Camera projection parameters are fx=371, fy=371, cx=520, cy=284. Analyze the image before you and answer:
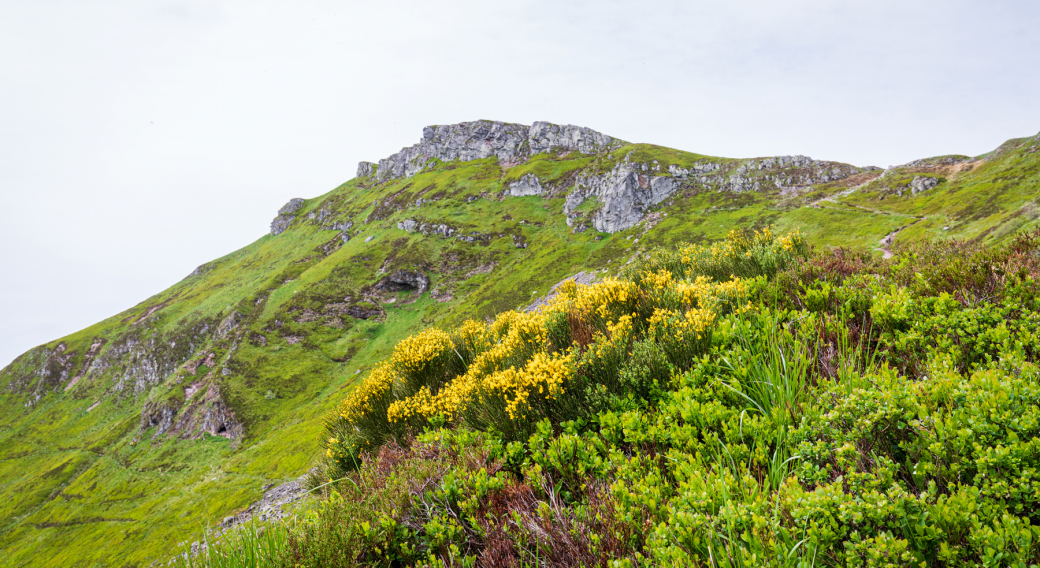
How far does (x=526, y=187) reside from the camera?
142 metres

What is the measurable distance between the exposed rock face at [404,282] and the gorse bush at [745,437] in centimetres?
10037

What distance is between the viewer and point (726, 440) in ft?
10.9

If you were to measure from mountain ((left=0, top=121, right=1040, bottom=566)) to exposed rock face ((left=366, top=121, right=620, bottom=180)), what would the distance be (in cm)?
152

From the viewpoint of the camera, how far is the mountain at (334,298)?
52.6 m

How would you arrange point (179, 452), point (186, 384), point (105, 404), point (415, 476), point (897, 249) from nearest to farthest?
point (415, 476), point (897, 249), point (179, 452), point (186, 384), point (105, 404)

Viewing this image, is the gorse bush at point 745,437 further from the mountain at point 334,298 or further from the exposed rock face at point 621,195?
the exposed rock face at point 621,195

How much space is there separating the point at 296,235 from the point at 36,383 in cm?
9227

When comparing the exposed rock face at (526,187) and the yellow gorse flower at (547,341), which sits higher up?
the exposed rock face at (526,187)

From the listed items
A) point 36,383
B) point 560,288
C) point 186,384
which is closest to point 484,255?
point 186,384

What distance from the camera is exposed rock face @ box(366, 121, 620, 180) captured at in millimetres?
164763

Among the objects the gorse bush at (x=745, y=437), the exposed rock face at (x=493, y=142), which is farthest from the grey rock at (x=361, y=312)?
the exposed rock face at (x=493, y=142)

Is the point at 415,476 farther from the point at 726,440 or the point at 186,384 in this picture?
the point at 186,384

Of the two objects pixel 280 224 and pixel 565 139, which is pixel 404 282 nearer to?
pixel 565 139

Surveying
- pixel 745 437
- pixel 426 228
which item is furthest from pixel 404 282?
pixel 745 437
